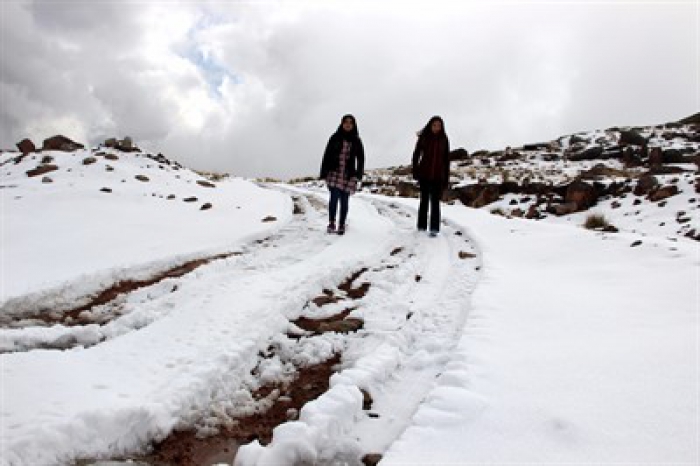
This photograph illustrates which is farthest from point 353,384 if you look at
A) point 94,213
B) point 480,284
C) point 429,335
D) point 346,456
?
point 94,213

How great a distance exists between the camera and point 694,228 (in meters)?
8.94

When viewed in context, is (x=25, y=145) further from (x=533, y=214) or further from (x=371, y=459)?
(x=371, y=459)

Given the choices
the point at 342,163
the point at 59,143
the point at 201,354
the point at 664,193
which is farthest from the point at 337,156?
the point at 59,143

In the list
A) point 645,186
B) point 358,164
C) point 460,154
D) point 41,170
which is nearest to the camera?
point 358,164

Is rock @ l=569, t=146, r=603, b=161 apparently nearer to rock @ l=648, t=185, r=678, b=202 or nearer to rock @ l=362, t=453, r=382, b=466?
rock @ l=648, t=185, r=678, b=202

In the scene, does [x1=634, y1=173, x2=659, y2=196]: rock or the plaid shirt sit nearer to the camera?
the plaid shirt

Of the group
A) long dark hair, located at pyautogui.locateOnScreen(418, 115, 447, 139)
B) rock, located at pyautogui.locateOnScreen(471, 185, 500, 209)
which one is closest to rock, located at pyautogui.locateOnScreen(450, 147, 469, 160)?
rock, located at pyautogui.locateOnScreen(471, 185, 500, 209)

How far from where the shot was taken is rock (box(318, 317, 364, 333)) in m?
3.72

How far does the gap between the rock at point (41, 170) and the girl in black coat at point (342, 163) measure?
288 inches

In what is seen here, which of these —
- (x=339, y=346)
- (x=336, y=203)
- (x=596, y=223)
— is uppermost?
(x=336, y=203)

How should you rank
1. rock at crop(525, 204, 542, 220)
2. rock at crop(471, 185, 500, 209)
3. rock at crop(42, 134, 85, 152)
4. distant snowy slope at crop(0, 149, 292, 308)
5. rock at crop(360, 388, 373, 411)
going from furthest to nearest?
rock at crop(42, 134, 85, 152) < rock at crop(471, 185, 500, 209) < rock at crop(525, 204, 542, 220) < distant snowy slope at crop(0, 149, 292, 308) < rock at crop(360, 388, 373, 411)

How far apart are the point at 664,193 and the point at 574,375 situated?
11015 millimetres

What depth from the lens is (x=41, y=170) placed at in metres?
11.4

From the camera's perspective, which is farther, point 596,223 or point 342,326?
point 596,223
